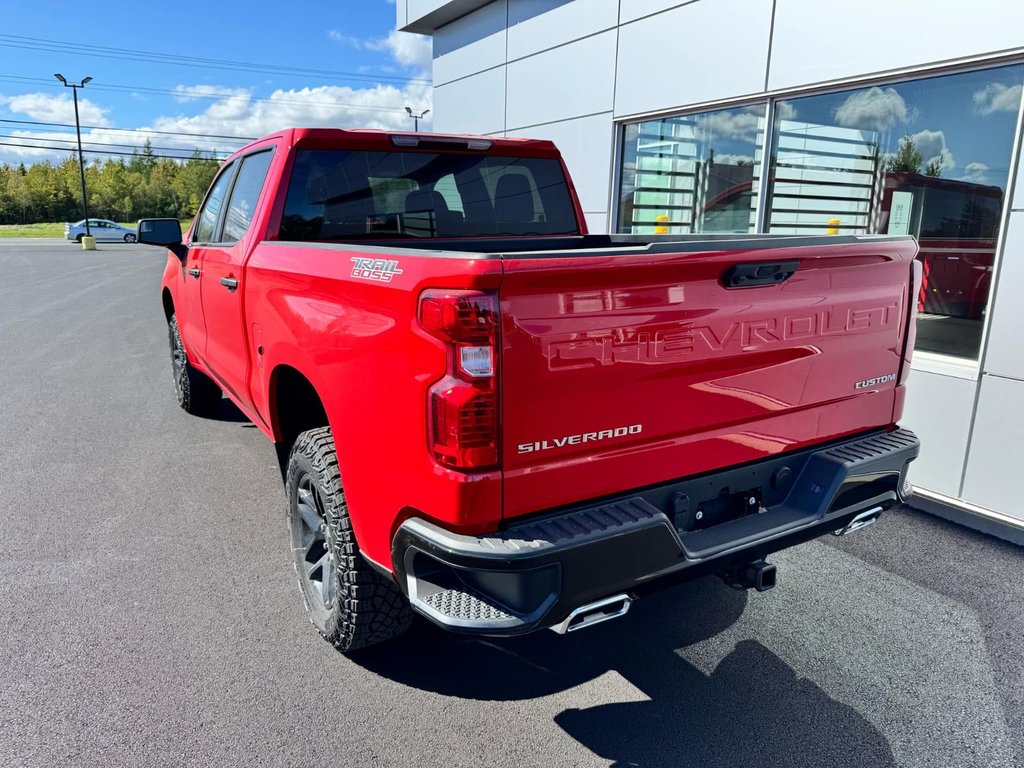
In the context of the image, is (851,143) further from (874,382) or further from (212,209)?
(212,209)

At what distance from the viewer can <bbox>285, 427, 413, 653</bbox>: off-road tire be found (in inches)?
107

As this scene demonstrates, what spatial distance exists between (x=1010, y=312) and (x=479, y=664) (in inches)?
145

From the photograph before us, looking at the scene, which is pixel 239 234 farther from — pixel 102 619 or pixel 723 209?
pixel 723 209

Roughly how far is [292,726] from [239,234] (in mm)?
2567

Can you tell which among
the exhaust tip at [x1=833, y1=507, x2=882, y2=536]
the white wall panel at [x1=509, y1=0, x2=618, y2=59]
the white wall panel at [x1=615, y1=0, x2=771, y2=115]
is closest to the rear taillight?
the exhaust tip at [x1=833, y1=507, x2=882, y2=536]

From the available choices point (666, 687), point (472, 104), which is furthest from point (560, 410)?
point (472, 104)

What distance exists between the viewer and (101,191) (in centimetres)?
7794

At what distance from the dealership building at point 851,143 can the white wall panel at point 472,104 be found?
1.04 m

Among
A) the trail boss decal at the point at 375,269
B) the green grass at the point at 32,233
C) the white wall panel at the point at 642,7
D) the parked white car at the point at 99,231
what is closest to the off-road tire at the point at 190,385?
the trail boss decal at the point at 375,269

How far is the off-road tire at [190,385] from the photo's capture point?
620cm

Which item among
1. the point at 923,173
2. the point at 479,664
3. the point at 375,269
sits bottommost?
the point at 479,664

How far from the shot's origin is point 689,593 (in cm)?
360

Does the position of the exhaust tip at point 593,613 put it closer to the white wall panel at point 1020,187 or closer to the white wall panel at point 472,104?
the white wall panel at point 1020,187

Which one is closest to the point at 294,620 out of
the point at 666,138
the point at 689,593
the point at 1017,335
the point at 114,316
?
the point at 689,593
